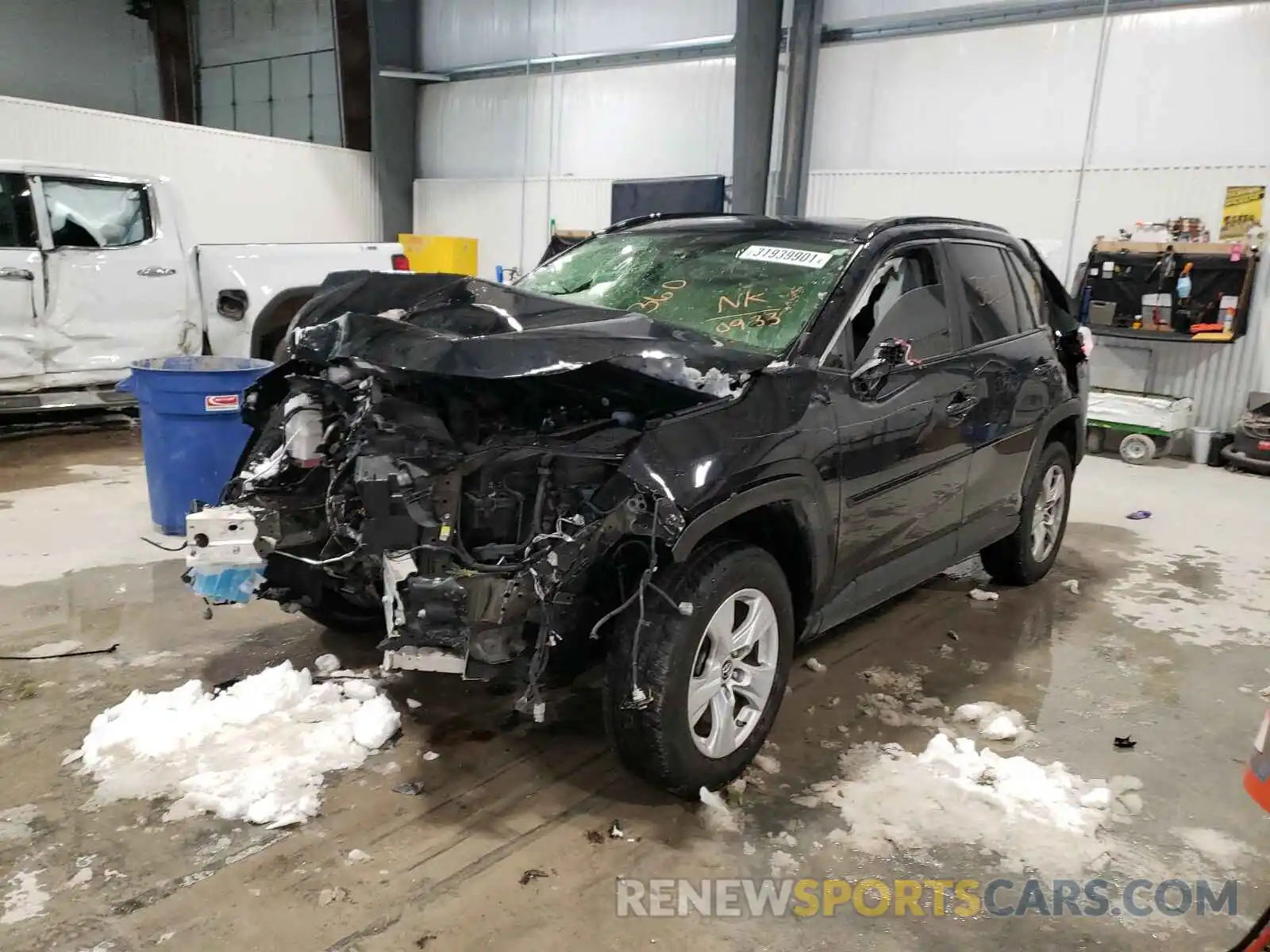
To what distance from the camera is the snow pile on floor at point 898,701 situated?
345cm

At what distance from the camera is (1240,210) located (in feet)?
27.1

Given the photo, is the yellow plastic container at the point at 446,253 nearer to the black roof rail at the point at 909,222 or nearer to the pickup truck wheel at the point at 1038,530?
the pickup truck wheel at the point at 1038,530

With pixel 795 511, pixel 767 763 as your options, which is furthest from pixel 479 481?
pixel 767 763

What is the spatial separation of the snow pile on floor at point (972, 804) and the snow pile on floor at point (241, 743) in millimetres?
1487

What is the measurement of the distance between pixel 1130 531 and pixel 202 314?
265 inches

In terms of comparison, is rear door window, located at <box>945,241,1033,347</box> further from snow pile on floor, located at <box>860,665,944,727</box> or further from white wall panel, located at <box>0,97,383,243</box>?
white wall panel, located at <box>0,97,383,243</box>

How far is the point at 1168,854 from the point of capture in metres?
2.72

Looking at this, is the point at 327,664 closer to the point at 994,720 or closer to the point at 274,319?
the point at 994,720

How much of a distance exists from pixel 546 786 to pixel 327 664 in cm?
118

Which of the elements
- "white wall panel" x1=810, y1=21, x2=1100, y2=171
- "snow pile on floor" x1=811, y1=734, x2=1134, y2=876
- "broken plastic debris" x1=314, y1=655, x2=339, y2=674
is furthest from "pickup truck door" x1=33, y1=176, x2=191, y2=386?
"white wall panel" x1=810, y1=21, x2=1100, y2=171

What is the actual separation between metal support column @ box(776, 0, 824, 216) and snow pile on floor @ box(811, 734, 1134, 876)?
8335mm

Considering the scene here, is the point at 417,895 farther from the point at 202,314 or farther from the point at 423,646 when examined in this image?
the point at 202,314

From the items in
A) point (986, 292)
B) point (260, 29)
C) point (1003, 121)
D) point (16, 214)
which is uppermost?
point (260, 29)

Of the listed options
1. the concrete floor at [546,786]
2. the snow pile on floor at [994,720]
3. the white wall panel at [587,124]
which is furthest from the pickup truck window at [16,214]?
the white wall panel at [587,124]
